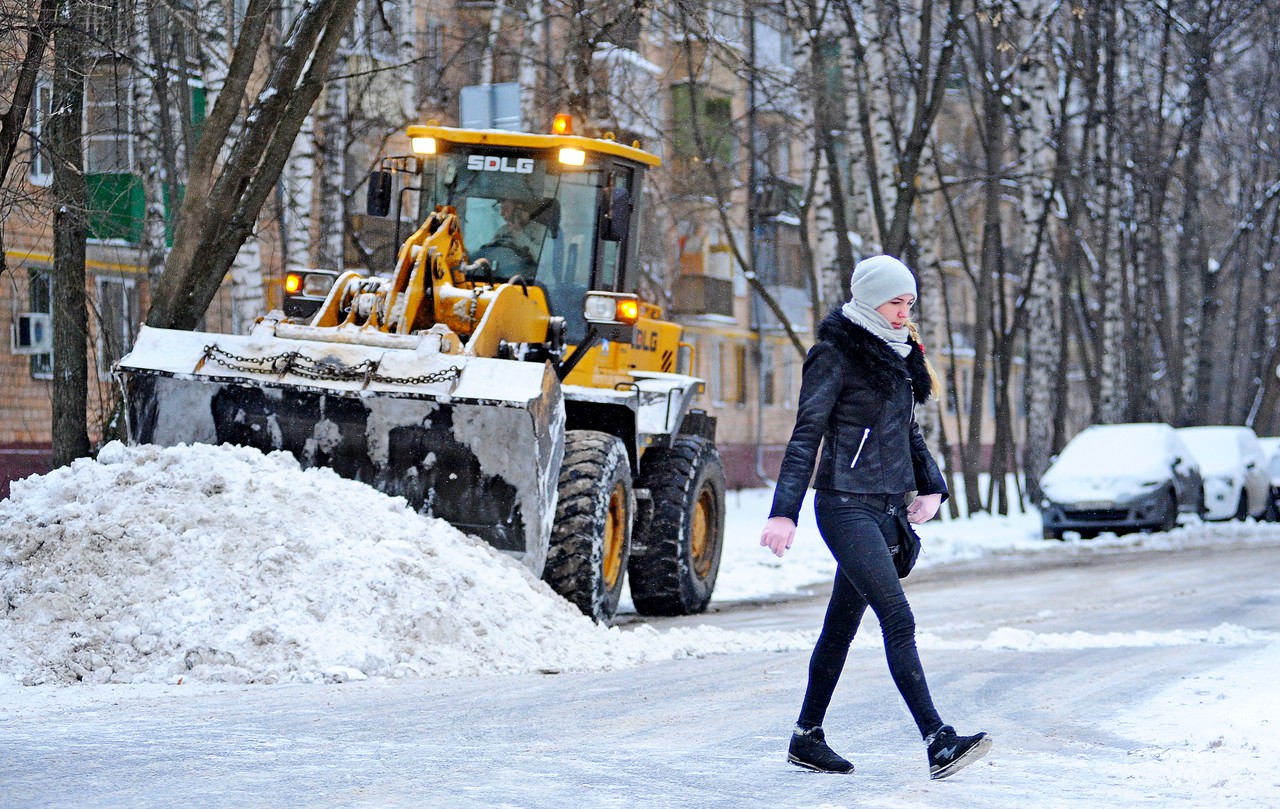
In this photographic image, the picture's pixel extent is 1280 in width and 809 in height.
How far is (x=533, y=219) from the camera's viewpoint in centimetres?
1330

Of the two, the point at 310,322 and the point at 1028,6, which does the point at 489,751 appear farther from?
the point at 1028,6

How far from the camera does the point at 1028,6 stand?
34.6 m

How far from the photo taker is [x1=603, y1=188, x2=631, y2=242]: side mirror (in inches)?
501

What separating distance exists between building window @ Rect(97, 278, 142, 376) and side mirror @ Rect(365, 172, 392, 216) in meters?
2.14

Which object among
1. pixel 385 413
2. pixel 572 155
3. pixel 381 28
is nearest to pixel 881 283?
pixel 385 413

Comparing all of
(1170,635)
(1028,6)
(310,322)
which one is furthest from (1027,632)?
(1028,6)

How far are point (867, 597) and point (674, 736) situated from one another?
139cm

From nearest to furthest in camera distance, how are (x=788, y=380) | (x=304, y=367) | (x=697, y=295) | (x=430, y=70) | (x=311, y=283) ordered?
1. (x=304, y=367)
2. (x=311, y=283)
3. (x=430, y=70)
4. (x=697, y=295)
5. (x=788, y=380)

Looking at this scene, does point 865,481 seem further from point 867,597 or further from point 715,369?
point 715,369

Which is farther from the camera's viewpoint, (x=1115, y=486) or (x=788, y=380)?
(x=788, y=380)

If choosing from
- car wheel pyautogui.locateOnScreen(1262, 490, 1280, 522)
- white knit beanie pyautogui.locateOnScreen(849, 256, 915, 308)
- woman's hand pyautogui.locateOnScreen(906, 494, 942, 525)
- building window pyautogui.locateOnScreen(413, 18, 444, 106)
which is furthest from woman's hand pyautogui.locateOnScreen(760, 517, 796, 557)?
car wheel pyautogui.locateOnScreen(1262, 490, 1280, 522)

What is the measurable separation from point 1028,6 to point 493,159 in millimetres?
23464

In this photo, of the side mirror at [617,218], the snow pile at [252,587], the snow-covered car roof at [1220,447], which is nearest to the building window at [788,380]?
the snow-covered car roof at [1220,447]

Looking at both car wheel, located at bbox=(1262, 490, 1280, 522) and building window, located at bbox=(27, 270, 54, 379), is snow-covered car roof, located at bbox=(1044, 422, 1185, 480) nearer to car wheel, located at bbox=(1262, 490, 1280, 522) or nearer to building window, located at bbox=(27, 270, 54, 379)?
car wheel, located at bbox=(1262, 490, 1280, 522)
